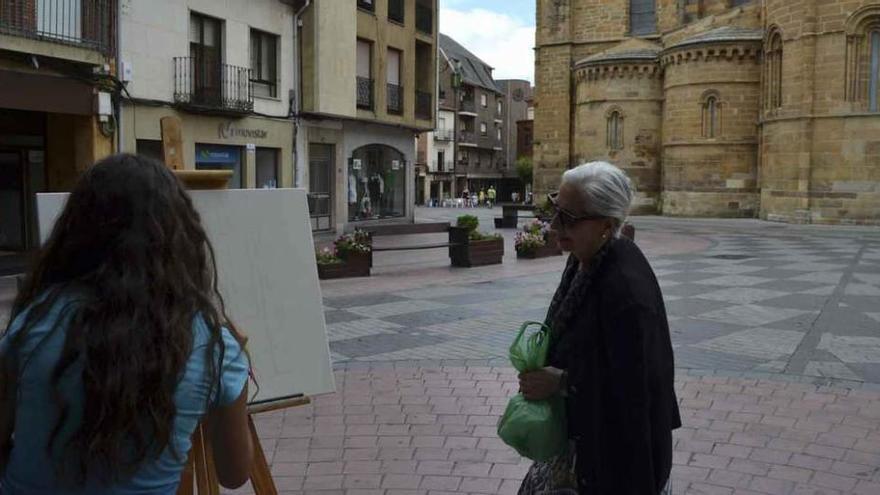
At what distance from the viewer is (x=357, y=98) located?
25031 millimetres

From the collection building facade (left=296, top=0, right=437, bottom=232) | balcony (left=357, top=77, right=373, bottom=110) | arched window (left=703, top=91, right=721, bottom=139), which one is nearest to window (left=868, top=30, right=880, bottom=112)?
arched window (left=703, top=91, right=721, bottom=139)

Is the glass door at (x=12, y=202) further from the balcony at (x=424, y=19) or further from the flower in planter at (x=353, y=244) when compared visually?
the balcony at (x=424, y=19)

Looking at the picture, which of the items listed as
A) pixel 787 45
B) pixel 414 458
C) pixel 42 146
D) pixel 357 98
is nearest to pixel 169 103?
pixel 42 146

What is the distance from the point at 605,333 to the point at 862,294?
11038 millimetres

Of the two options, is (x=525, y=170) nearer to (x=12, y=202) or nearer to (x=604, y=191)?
(x=12, y=202)

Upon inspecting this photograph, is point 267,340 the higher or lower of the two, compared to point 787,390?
higher

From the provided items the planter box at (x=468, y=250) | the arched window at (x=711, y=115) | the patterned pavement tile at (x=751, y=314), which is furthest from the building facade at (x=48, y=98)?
the arched window at (x=711, y=115)

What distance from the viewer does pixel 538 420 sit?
2.63m

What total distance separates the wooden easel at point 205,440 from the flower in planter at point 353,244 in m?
9.77

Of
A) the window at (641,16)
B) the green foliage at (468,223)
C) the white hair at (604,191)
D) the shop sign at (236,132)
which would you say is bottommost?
the green foliage at (468,223)

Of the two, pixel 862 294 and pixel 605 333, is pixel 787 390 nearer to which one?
pixel 605 333

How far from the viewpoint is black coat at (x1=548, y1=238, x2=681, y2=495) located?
242cm

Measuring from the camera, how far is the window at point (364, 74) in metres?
25.2

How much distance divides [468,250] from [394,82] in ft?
42.8
